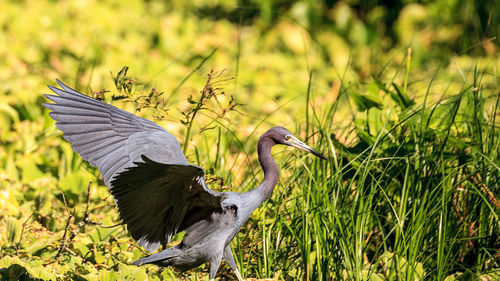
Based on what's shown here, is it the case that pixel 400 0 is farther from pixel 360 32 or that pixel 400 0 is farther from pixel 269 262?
pixel 269 262

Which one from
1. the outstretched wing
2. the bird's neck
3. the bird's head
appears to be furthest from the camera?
the bird's head

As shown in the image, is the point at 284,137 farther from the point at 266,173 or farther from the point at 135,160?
the point at 135,160

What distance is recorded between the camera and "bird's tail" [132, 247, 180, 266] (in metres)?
2.72

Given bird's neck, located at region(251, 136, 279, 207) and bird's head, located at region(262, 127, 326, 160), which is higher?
bird's head, located at region(262, 127, 326, 160)

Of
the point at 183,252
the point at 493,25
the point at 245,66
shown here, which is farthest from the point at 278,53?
the point at 183,252

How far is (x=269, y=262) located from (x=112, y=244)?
83 cm

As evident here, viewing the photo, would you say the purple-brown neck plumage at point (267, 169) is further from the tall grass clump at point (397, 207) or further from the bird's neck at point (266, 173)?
the tall grass clump at point (397, 207)

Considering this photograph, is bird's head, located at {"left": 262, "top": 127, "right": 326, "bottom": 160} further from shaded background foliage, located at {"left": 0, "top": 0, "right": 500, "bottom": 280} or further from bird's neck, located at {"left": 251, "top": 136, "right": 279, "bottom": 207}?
shaded background foliage, located at {"left": 0, "top": 0, "right": 500, "bottom": 280}

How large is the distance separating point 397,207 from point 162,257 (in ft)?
4.44

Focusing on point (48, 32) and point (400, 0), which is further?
point (400, 0)

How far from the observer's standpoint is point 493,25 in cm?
676

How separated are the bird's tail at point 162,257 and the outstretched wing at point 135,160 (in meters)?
0.06

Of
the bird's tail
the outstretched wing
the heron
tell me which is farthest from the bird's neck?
the bird's tail

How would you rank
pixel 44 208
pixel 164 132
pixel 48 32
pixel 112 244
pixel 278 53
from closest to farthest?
pixel 164 132, pixel 112 244, pixel 44 208, pixel 48 32, pixel 278 53
